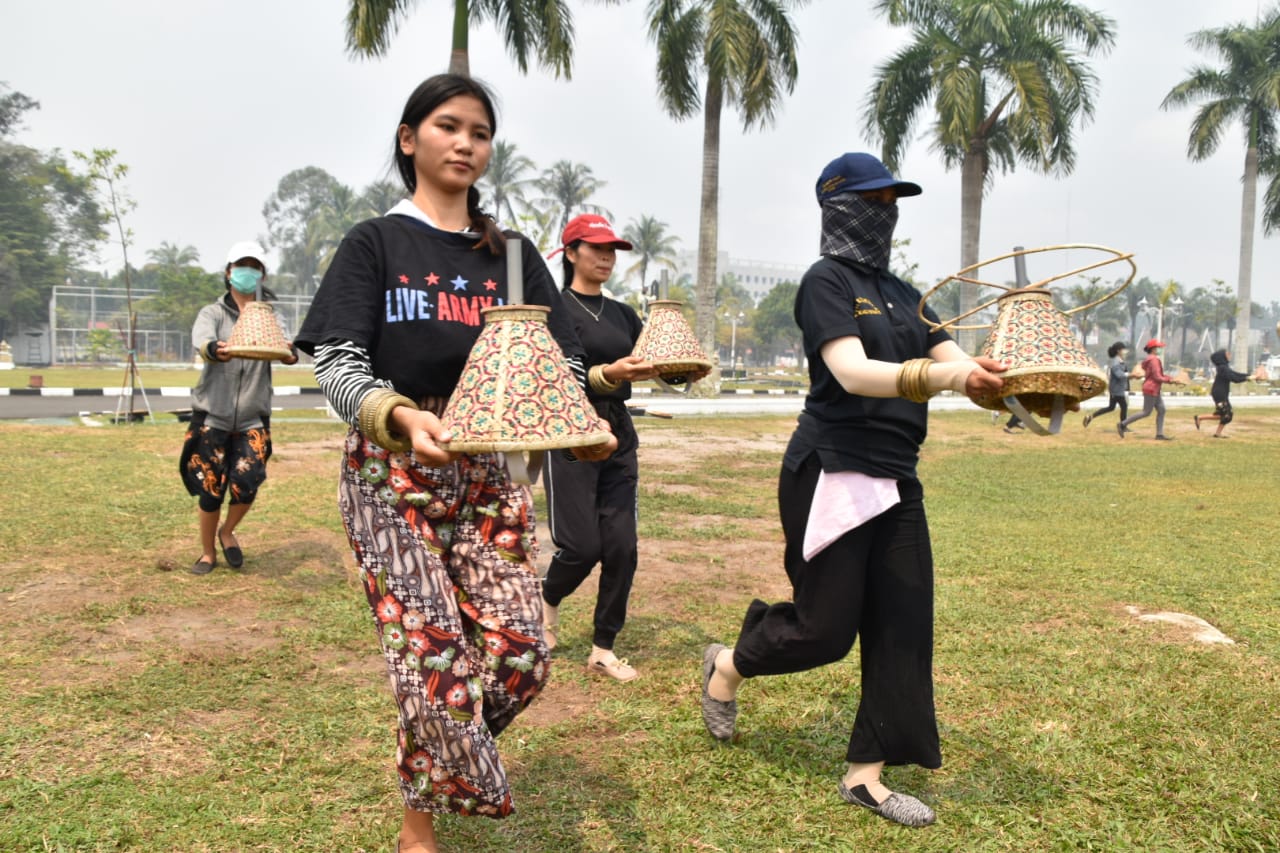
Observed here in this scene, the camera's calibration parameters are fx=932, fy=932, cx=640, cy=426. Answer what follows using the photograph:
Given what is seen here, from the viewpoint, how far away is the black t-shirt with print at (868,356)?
109 inches

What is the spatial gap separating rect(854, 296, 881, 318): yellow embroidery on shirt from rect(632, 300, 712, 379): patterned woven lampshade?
106cm

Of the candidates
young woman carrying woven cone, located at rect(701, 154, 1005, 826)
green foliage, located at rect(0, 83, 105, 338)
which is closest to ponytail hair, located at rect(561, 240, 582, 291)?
young woman carrying woven cone, located at rect(701, 154, 1005, 826)

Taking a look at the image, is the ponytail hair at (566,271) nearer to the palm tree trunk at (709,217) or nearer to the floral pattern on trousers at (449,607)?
the floral pattern on trousers at (449,607)

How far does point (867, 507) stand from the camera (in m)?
2.82

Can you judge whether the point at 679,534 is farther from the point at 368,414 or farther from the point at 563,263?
the point at 368,414

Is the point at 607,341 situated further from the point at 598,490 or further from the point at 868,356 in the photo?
the point at 868,356

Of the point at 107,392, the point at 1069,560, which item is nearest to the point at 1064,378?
the point at 1069,560

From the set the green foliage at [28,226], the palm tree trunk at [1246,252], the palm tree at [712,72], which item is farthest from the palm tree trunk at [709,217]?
the green foliage at [28,226]

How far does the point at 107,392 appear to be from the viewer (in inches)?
823

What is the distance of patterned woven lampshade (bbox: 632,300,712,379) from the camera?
388cm

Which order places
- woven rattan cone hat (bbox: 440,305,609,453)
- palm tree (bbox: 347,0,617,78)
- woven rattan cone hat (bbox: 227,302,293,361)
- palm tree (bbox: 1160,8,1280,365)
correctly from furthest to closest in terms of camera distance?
palm tree (bbox: 1160,8,1280,365) < palm tree (bbox: 347,0,617,78) < woven rattan cone hat (bbox: 227,302,293,361) < woven rattan cone hat (bbox: 440,305,609,453)

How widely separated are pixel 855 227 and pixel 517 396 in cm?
138

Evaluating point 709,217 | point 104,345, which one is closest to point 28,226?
point 104,345

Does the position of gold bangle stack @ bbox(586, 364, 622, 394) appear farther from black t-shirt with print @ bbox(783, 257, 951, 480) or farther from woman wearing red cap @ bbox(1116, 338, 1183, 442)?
woman wearing red cap @ bbox(1116, 338, 1183, 442)
